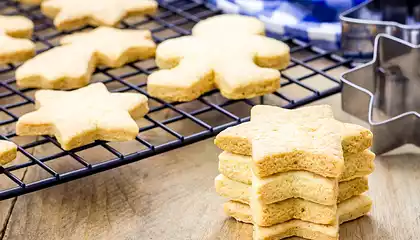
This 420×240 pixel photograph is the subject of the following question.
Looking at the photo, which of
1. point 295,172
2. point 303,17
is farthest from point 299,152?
point 303,17

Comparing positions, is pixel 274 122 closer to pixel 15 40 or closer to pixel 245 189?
pixel 245 189

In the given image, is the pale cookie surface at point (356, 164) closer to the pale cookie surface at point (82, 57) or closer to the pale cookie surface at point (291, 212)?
the pale cookie surface at point (291, 212)

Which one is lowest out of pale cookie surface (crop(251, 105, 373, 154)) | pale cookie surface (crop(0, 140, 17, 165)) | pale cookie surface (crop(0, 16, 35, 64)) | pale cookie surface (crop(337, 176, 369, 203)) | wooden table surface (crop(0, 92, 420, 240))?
wooden table surface (crop(0, 92, 420, 240))

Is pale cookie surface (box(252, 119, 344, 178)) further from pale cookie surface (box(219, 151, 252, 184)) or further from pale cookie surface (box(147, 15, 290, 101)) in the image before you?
pale cookie surface (box(147, 15, 290, 101))

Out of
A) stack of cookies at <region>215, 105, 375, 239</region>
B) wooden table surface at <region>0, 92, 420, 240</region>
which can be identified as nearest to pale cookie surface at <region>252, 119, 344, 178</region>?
stack of cookies at <region>215, 105, 375, 239</region>

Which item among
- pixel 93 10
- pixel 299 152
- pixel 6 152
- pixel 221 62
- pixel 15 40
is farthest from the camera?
pixel 93 10

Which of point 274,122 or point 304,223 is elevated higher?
point 274,122

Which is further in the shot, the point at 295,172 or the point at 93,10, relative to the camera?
the point at 93,10

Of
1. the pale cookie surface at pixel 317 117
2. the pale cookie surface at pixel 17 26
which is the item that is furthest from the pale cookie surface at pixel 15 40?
the pale cookie surface at pixel 317 117
